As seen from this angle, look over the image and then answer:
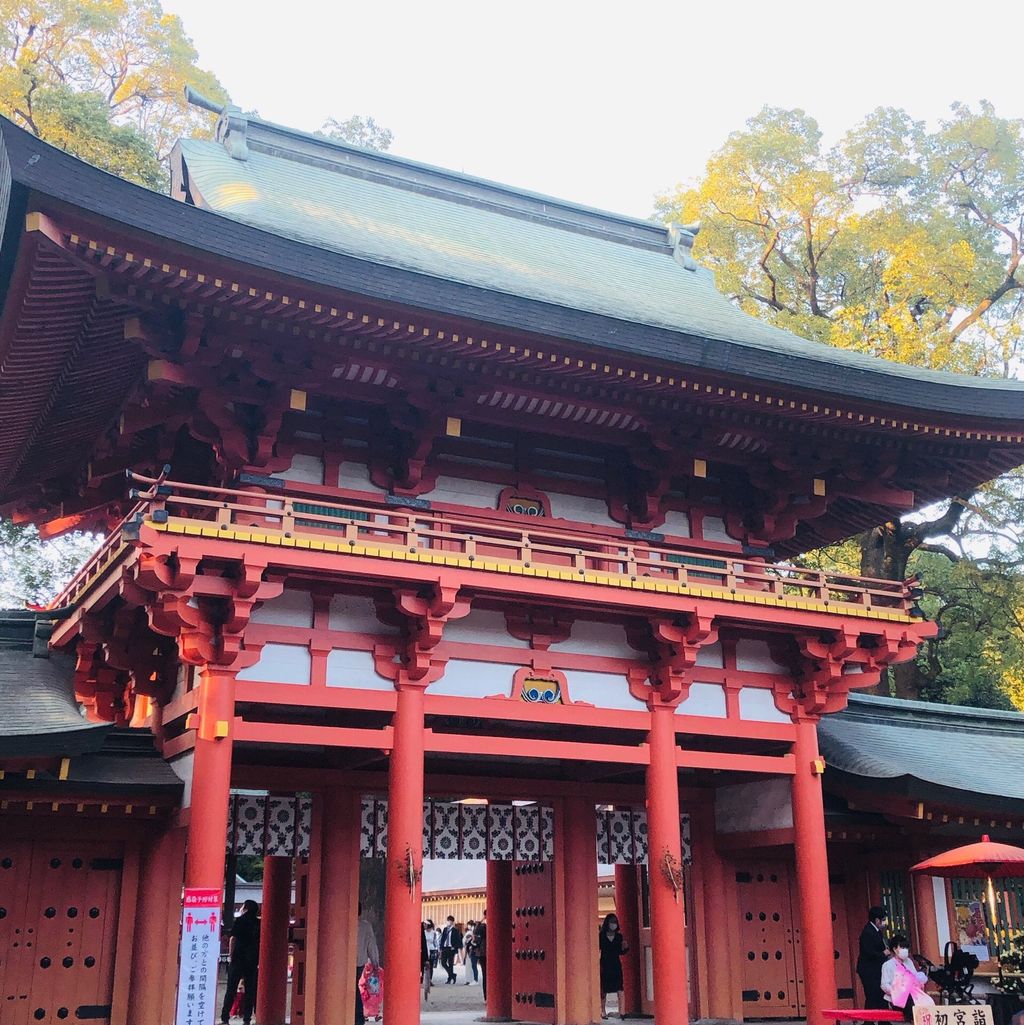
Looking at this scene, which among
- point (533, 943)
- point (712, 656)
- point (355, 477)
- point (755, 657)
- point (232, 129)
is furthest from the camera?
point (232, 129)

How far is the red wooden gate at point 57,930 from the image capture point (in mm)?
11477

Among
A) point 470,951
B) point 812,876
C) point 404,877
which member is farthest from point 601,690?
point 470,951

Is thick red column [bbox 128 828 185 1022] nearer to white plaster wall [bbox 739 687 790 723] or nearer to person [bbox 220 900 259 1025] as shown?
person [bbox 220 900 259 1025]

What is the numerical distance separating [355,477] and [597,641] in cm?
353

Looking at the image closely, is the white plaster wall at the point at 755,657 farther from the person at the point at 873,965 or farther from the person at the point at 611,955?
the person at the point at 611,955

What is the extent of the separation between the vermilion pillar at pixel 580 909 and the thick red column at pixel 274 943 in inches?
145

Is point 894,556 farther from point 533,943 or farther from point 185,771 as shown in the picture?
point 185,771

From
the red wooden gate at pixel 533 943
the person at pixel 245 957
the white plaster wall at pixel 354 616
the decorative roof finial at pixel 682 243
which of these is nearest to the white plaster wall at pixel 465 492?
the white plaster wall at pixel 354 616

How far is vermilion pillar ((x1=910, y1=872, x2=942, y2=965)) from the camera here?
607 inches

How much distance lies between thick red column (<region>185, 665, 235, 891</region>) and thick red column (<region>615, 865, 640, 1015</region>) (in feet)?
27.4

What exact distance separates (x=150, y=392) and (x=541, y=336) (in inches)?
167

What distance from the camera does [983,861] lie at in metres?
12.9

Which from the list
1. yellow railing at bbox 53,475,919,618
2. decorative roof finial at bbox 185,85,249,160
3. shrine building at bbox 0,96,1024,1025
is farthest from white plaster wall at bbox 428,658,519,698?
decorative roof finial at bbox 185,85,249,160

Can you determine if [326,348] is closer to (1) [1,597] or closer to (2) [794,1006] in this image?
(2) [794,1006]
